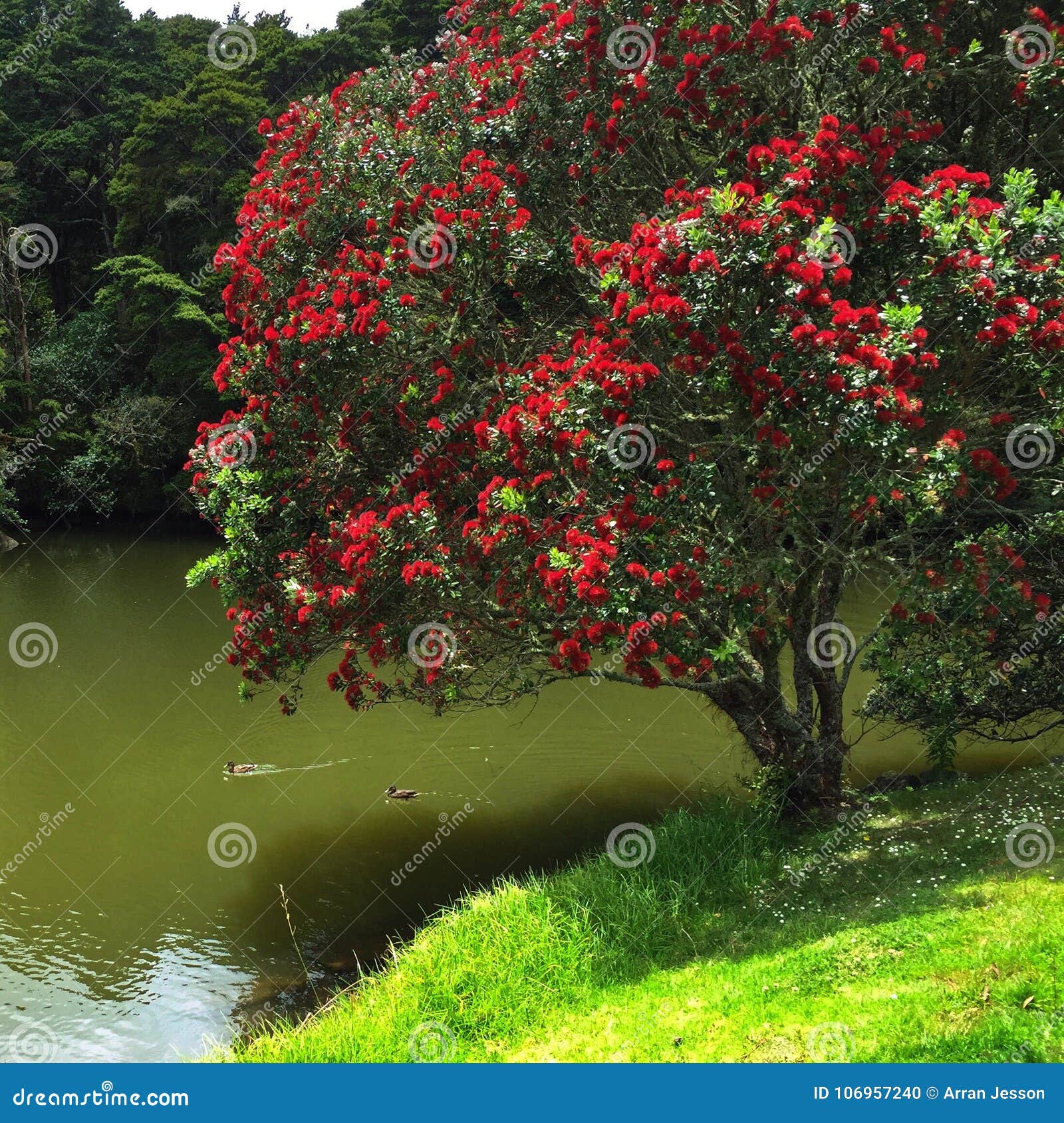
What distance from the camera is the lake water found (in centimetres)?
709

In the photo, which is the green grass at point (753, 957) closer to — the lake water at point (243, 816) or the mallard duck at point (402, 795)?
the lake water at point (243, 816)

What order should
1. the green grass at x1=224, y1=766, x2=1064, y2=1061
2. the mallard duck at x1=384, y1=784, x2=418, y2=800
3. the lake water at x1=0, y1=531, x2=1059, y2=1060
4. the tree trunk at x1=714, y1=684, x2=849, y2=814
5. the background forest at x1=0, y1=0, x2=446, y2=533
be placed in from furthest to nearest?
the background forest at x1=0, y1=0, x2=446, y2=533, the mallard duck at x1=384, y1=784, x2=418, y2=800, the tree trunk at x1=714, y1=684, x2=849, y2=814, the lake water at x1=0, y1=531, x2=1059, y2=1060, the green grass at x1=224, y1=766, x2=1064, y2=1061

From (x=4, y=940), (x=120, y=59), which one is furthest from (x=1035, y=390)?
(x=120, y=59)

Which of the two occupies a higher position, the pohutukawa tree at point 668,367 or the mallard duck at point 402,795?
the pohutukawa tree at point 668,367

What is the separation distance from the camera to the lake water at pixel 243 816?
7086 mm

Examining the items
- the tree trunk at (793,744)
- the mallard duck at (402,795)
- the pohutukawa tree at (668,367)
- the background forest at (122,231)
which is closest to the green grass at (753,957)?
the tree trunk at (793,744)

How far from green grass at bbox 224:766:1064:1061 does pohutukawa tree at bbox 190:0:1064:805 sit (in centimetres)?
115

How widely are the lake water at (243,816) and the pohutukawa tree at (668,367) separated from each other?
5.00 feet

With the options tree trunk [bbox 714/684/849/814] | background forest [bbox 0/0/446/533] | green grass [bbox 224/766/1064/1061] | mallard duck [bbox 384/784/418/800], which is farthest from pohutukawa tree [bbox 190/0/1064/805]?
background forest [bbox 0/0/446/533]

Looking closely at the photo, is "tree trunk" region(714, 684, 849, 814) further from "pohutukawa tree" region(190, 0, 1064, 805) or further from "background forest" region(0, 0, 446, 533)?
"background forest" region(0, 0, 446, 533)

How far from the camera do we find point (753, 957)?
5.75 meters

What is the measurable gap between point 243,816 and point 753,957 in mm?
5340

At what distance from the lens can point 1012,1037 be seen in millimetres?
4121

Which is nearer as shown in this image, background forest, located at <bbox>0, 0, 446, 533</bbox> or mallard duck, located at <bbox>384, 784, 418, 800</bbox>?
mallard duck, located at <bbox>384, 784, 418, 800</bbox>
